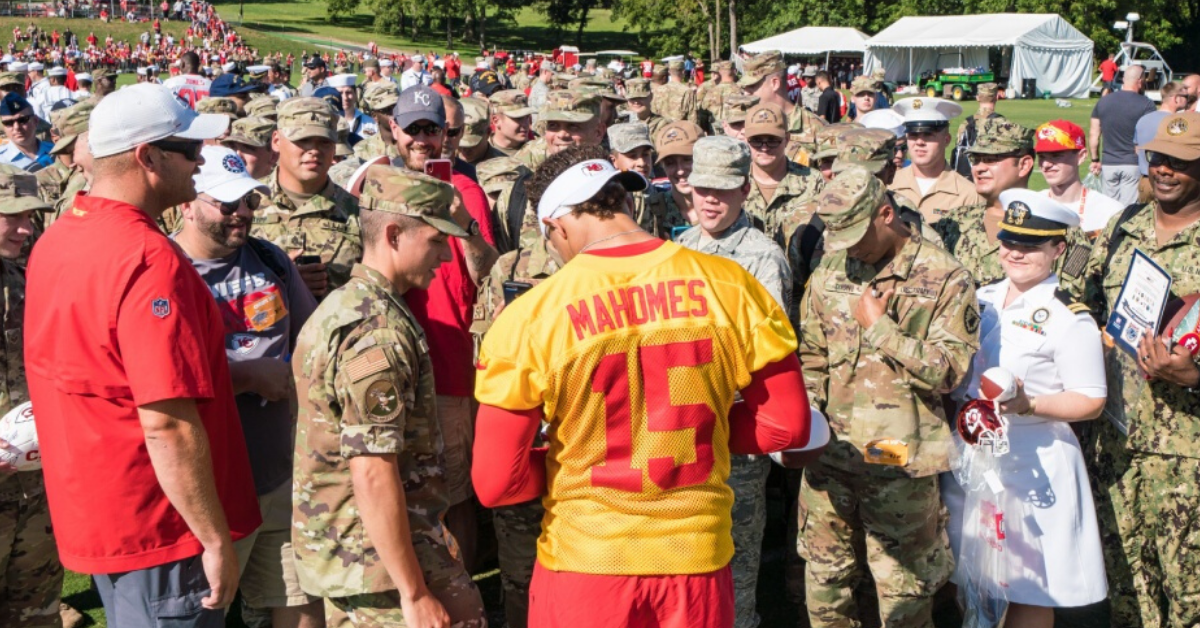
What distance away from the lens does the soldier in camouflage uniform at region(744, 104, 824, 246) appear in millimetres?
7020

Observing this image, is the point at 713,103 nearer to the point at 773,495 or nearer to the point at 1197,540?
the point at 773,495

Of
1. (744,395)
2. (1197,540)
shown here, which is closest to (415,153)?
(744,395)

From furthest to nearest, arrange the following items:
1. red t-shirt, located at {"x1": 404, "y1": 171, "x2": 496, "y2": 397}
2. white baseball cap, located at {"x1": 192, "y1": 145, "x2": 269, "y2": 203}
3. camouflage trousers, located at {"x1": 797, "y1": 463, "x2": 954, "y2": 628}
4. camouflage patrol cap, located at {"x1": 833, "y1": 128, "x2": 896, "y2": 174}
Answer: camouflage patrol cap, located at {"x1": 833, "y1": 128, "x2": 896, "y2": 174} → red t-shirt, located at {"x1": 404, "y1": 171, "x2": 496, "y2": 397} → camouflage trousers, located at {"x1": 797, "y1": 463, "x2": 954, "y2": 628} → white baseball cap, located at {"x1": 192, "y1": 145, "x2": 269, "y2": 203}

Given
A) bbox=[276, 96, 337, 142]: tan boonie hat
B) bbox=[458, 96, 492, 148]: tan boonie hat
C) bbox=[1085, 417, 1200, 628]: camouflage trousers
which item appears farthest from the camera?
bbox=[458, 96, 492, 148]: tan boonie hat

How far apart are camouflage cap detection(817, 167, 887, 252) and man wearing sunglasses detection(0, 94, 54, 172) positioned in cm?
694

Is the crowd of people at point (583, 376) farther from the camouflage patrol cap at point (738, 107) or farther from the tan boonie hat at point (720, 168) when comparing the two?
the camouflage patrol cap at point (738, 107)

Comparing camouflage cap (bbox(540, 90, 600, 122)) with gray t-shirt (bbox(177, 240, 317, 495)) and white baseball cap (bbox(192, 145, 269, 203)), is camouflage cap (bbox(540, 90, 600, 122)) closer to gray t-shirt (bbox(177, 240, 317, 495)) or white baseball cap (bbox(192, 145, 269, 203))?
gray t-shirt (bbox(177, 240, 317, 495))

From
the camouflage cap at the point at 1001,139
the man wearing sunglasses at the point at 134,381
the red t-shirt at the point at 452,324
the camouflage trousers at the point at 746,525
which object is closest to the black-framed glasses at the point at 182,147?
the man wearing sunglasses at the point at 134,381

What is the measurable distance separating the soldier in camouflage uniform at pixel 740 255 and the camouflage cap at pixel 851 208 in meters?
0.66

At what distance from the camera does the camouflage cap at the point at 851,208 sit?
455 cm

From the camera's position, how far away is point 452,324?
5.23 metres

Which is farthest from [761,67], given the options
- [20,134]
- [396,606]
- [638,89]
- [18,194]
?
[396,606]

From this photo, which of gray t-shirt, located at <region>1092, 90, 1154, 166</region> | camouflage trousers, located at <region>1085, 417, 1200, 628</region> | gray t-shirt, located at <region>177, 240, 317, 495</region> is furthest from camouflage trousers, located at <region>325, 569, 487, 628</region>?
gray t-shirt, located at <region>1092, 90, 1154, 166</region>

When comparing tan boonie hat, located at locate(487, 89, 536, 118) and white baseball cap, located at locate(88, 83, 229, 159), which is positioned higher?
white baseball cap, located at locate(88, 83, 229, 159)
